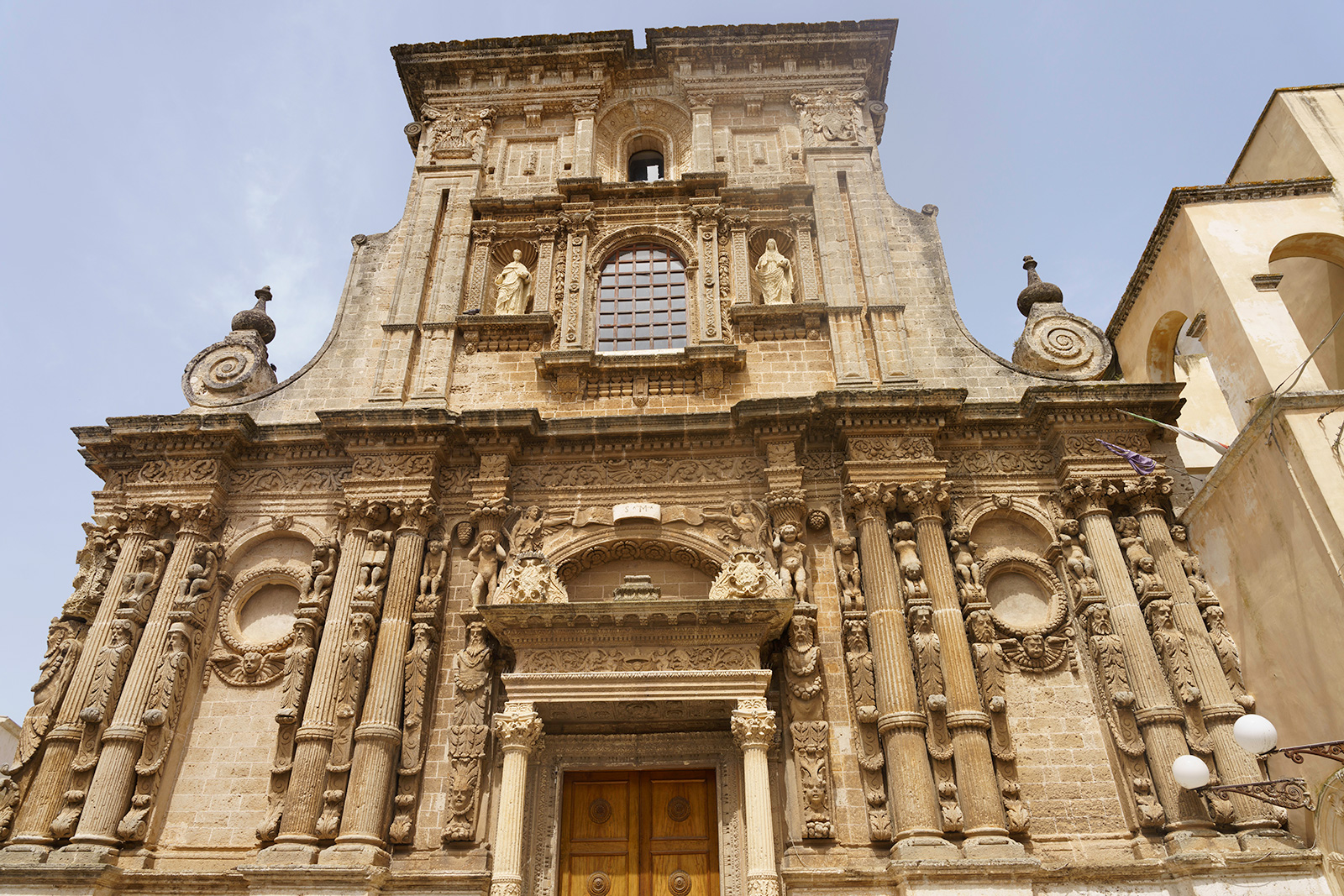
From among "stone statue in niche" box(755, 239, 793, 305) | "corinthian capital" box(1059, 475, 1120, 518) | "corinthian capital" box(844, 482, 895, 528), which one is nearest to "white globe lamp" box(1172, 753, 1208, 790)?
"corinthian capital" box(1059, 475, 1120, 518)

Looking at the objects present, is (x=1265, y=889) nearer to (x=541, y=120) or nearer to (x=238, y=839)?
(x=238, y=839)

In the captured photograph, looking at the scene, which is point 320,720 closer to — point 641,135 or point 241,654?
point 241,654

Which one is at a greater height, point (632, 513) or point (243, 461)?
point (243, 461)

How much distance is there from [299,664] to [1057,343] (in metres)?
10.9

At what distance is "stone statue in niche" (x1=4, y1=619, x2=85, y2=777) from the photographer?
9.79 metres

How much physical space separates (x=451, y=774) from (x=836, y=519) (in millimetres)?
5514

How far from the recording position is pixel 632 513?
36.4 feet

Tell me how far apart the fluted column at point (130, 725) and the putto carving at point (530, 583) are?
4.11 m

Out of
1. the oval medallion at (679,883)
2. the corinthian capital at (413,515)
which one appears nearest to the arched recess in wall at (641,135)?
the corinthian capital at (413,515)

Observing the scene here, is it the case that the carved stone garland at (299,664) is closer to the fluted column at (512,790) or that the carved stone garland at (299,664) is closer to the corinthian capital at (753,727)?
the fluted column at (512,790)

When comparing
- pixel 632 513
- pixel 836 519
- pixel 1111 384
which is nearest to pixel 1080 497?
pixel 1111 384

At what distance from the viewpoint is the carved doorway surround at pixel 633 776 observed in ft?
30.9

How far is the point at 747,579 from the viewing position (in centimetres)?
1001

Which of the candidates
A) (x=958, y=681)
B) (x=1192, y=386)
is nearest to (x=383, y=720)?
(x=958, y=681)
